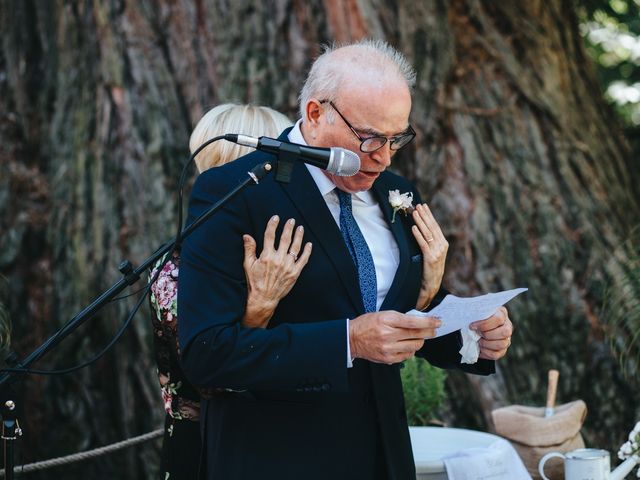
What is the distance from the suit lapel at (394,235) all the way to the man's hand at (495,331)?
0.22m

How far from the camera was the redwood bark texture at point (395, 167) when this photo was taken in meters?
5.10

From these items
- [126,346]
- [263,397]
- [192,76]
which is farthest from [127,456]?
[263,397]

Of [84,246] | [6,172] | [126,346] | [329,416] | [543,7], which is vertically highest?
[543,7]

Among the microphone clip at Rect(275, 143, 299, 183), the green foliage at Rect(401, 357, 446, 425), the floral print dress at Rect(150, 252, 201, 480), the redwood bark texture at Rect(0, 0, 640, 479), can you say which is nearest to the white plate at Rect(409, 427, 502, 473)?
the green foliage at Rect(401, 357, 446, 425)

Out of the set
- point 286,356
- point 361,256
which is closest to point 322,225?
point 361,256

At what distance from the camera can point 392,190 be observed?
8.45 ft

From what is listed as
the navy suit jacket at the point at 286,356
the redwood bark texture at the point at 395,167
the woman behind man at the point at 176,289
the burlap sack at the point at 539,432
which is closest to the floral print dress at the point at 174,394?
the woman behind man at the point at 176,289

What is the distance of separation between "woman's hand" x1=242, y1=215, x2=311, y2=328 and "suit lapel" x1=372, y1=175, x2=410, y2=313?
0.26m

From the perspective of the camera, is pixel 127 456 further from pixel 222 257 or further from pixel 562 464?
pixel 222 257

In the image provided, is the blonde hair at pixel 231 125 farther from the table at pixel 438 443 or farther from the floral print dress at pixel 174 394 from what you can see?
the table at pixel 438 443

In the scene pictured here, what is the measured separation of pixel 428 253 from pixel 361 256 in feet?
0.73

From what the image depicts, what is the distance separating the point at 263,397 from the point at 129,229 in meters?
3.19

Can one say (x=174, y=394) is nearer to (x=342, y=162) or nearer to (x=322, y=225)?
(x=322, y=225)

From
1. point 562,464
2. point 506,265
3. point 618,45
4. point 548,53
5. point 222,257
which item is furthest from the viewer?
point 618,45
